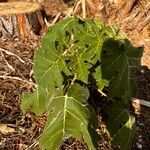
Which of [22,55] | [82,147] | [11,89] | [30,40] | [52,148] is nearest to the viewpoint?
[52,148]

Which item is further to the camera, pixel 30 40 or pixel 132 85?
pixel 30 40

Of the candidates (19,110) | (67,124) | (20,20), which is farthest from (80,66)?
(20,20)

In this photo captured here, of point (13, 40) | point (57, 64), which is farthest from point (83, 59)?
point (13, 40)

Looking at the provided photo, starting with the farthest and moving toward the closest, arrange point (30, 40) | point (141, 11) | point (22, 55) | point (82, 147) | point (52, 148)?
point (141, 11)
point (30, 40)
point (22, 55)
point (82, 147)
point (52, 148)

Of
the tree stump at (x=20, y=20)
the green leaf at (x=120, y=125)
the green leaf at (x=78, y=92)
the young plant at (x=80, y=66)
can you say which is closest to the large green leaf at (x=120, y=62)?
the young plant at (x=80, y=66)

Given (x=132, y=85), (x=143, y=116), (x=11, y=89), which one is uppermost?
(x=132, y=85)

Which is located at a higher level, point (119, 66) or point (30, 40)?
point (119, 66)

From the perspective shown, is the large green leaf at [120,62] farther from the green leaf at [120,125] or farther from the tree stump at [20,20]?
the tree stump at [20,20]

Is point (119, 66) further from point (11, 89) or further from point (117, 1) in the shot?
point (117, 1)

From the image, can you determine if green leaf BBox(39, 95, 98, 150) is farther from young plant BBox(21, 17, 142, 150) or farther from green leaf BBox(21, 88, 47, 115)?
green leaf BBox(21, 88, 47, 115)
